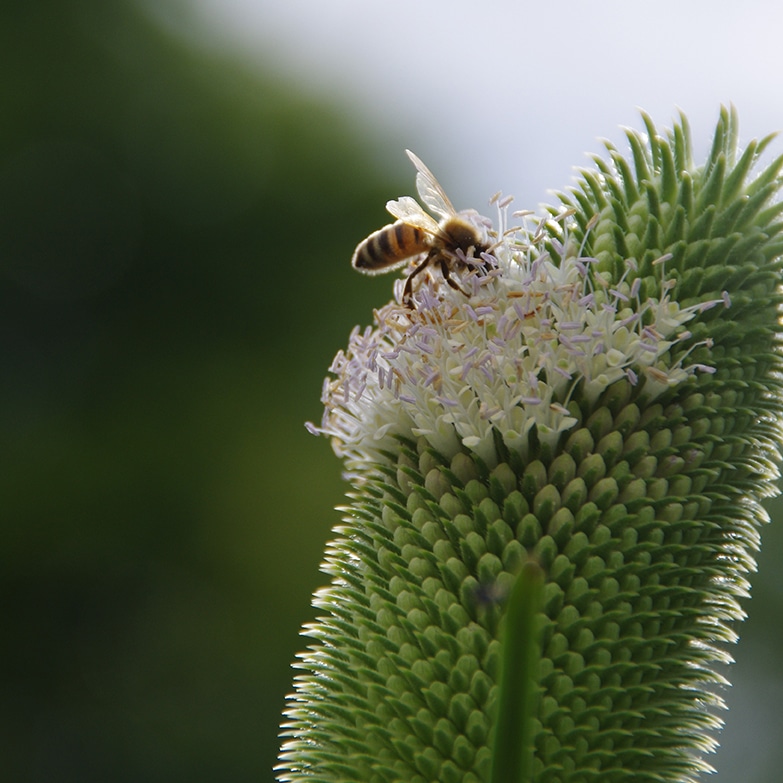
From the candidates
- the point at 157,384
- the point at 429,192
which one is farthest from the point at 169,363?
the point at 429,192

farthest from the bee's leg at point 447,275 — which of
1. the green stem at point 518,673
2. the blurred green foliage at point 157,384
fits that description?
the blurred green foliage at point 157,384

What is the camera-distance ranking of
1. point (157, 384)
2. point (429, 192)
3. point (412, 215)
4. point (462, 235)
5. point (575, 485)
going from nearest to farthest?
1. point (575, 485)
2. point (462, 235)
3. point (412, 215)
4. point (429, 192)
5. point (157, 384)

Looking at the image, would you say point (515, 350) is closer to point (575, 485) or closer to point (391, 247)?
point (575, 485)

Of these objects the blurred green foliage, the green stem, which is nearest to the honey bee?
the green stem

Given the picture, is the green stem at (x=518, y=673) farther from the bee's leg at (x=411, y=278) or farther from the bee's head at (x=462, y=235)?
the bee's head at (x=462, y=235)

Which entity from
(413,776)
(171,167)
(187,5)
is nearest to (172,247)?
(171,167)

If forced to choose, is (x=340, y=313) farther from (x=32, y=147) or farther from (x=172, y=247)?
(x=32, y=147)

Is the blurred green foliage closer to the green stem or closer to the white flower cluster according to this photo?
the white flower cluster
